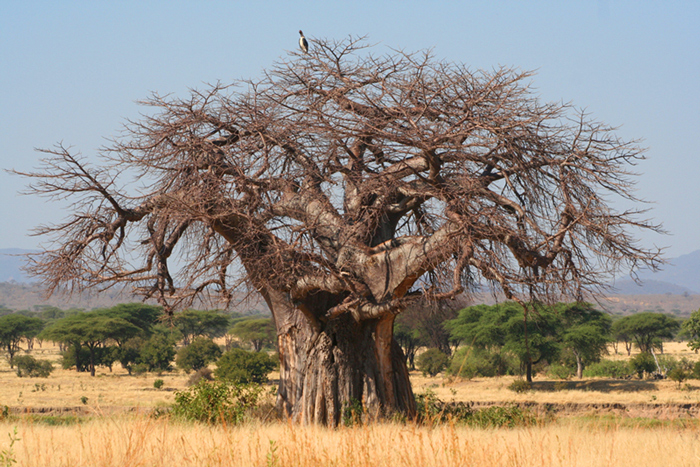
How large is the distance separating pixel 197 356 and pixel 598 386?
19978 millimetres

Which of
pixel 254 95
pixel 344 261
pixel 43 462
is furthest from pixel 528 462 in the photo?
pixel 254 95

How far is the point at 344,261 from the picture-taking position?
9.00 meters

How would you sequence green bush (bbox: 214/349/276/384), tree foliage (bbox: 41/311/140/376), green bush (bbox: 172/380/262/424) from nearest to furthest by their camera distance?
green bush (bbox: 172/380/262/424), green bush (bbox: 214/349/276/384), tree foliage (bbox: 41/311/140/376)

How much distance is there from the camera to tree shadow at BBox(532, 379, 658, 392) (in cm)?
2741

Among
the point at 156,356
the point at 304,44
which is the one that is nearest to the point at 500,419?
the point at 304,44

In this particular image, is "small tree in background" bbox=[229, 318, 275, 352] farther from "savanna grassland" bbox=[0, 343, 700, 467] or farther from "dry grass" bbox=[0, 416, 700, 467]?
"dry grass" bbox=[0, 416, 700, 467]

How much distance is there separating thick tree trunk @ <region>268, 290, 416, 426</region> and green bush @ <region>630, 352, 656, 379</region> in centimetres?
2644

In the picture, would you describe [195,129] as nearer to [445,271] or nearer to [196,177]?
[196,177]

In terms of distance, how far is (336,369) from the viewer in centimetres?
952

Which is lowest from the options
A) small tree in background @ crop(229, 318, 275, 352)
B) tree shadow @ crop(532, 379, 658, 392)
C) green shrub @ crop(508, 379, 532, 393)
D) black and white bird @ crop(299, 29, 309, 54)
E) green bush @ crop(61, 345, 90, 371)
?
tree shadow @ crop(532, 379, 658, 392)

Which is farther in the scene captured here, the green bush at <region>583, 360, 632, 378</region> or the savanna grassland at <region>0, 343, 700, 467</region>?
the green bush at <region>583, 360, 632, 378</region>

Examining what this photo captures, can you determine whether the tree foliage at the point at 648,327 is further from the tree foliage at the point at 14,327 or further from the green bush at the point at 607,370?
the tree foliage at the point at 14,327

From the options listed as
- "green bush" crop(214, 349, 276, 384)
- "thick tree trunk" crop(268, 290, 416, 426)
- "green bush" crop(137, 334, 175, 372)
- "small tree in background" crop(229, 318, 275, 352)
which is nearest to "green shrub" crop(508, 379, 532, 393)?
"green bush" crop(214, 349, 276, 384)

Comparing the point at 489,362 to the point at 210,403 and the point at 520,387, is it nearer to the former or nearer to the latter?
the point at 520,387
